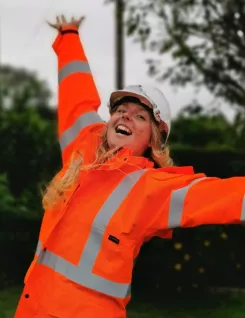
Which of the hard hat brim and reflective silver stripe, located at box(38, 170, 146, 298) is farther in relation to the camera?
the hard hat brim

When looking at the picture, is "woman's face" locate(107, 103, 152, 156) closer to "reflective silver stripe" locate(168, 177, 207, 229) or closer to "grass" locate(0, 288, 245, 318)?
"reflective silver stripe" locate(168, 177, 207, 229)

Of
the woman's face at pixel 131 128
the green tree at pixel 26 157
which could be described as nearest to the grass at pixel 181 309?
the green tree at pixel 26 157

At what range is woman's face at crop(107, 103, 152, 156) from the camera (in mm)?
3447

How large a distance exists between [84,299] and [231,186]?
29.6 inches

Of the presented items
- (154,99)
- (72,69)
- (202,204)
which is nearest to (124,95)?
(154,99)

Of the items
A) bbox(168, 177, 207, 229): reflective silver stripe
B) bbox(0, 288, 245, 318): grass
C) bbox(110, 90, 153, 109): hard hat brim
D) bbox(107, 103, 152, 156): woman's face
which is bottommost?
bbox(0, 288, 245, 318): grass

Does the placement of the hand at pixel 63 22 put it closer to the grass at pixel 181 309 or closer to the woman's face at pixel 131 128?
the woman's face at pixel 131 128

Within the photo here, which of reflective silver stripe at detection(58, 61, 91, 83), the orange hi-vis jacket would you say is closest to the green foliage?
reflective silver stripe at detection(58, 61, 91, 83)

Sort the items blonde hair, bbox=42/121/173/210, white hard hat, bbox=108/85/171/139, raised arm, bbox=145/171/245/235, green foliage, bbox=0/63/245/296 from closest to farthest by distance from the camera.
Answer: raised arm, bbox=145/171/245/235
blonde hair, bbox=42/121/173/210
white hard hat, bbox=108/85/171/139
green foliage, bbox=0/63/245/296

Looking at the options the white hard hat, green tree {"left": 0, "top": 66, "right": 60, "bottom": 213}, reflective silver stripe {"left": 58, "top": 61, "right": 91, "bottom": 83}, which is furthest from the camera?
green tree {"left": 0, "top": 66, "right": 60, "bottom": 213}

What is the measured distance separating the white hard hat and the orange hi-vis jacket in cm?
27

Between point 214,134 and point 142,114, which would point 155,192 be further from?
point 214,134

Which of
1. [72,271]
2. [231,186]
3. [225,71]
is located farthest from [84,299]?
[225,71]

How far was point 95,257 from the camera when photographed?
321 cm
